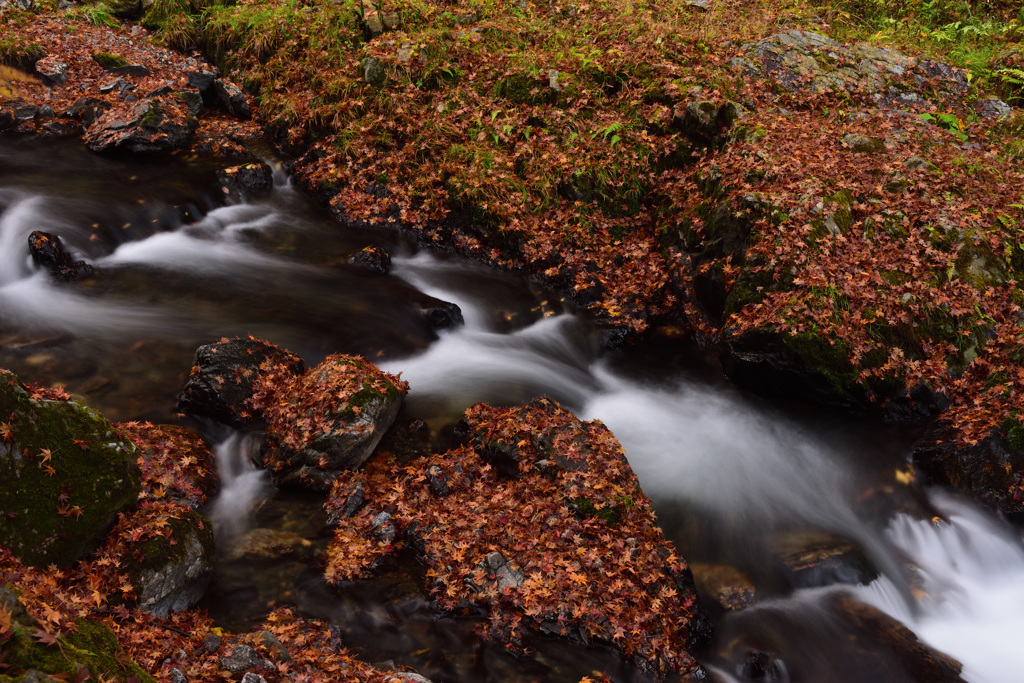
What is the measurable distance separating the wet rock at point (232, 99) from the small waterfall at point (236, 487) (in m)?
10.1

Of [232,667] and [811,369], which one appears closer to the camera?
[232,667]

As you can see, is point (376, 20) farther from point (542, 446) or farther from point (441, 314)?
point (542, 446)

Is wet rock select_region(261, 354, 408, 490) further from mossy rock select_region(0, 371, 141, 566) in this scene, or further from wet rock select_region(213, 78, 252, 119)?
wet rock select_region(213, 78, 252, 119)

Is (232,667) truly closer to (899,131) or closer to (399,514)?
(399,514)

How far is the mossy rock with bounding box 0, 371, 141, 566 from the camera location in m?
4.14

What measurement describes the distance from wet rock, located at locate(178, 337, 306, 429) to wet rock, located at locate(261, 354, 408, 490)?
1.05 feet

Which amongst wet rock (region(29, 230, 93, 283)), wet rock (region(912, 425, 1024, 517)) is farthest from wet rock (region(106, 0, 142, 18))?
wet rock (region(912, 425, 1024, 517))

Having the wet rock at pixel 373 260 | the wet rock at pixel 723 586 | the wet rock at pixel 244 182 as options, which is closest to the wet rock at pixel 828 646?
the wet rock at pixel 723 586

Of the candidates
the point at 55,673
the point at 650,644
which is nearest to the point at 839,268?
the point at 650,644

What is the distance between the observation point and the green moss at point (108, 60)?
44.9 ft

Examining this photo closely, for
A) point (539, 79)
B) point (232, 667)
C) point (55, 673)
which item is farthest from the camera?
point (539, 79)

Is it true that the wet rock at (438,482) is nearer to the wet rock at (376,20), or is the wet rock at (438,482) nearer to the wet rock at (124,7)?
the wet rock at (376,20)

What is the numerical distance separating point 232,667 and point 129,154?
38.9ft

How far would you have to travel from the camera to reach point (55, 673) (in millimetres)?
2592
